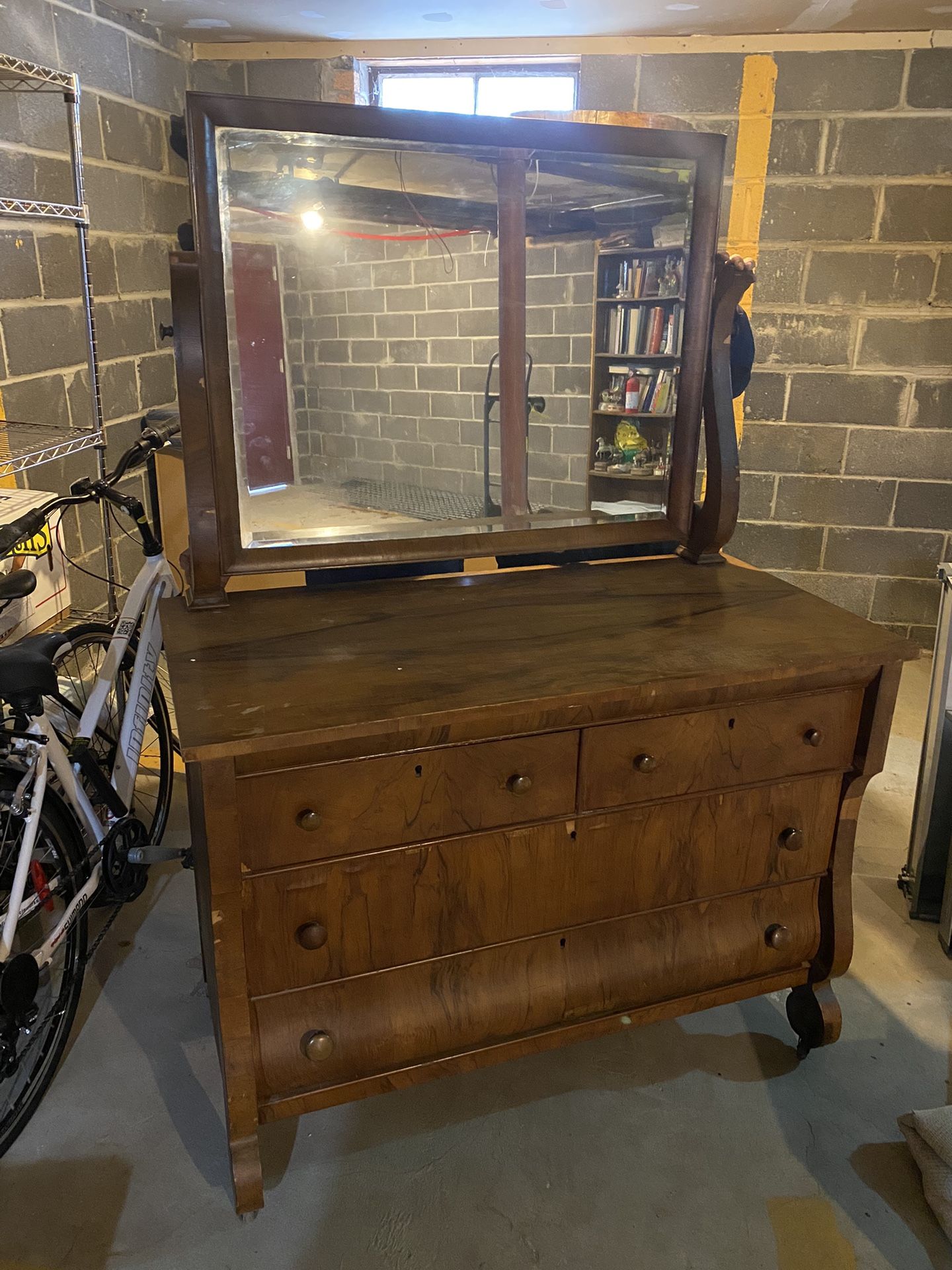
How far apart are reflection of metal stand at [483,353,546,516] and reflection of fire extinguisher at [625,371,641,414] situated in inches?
6.2

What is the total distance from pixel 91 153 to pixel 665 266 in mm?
2189

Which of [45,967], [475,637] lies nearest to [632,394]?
[475,637]

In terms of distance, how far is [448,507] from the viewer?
62.8 inches

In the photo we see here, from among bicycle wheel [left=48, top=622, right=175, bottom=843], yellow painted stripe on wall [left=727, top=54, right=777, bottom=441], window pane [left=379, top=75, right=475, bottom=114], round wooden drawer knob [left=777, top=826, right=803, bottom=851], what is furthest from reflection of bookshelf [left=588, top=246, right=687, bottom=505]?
Answer: window pane [left=379, top=75, right=475, bottom=114]

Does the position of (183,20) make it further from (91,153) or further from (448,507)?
(448,507)

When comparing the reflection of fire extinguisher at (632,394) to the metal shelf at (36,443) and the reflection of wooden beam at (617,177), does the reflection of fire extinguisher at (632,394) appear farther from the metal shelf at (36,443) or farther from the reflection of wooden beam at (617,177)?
the metal shelf at (36,443)

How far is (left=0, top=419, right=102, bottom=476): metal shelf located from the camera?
211cm

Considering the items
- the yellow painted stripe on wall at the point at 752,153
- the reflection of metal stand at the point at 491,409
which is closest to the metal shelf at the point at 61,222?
the reflection of metal stand at the point at 491,409

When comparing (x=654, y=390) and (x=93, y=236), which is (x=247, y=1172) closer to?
(x=654, y=390)

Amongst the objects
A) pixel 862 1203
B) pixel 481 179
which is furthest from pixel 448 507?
pixel 862 1203

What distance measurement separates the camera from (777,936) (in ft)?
4.95

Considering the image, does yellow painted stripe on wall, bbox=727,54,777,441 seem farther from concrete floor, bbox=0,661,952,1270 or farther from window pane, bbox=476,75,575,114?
concrete floor, bbox=0,661,952,1270

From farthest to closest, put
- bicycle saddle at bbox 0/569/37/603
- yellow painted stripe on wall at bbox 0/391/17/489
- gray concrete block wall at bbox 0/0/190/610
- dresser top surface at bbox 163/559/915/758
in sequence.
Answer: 1. gray concrete block wall at bbox 0/0/190/610
2. yellow painted stripe on wall at bbox 0/391/17/489
3. bicycle saddle at bbox 0/569/37/603
4. dresser top surface at bbox 163/559/915/758

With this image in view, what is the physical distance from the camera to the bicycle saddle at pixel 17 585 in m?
1.57
